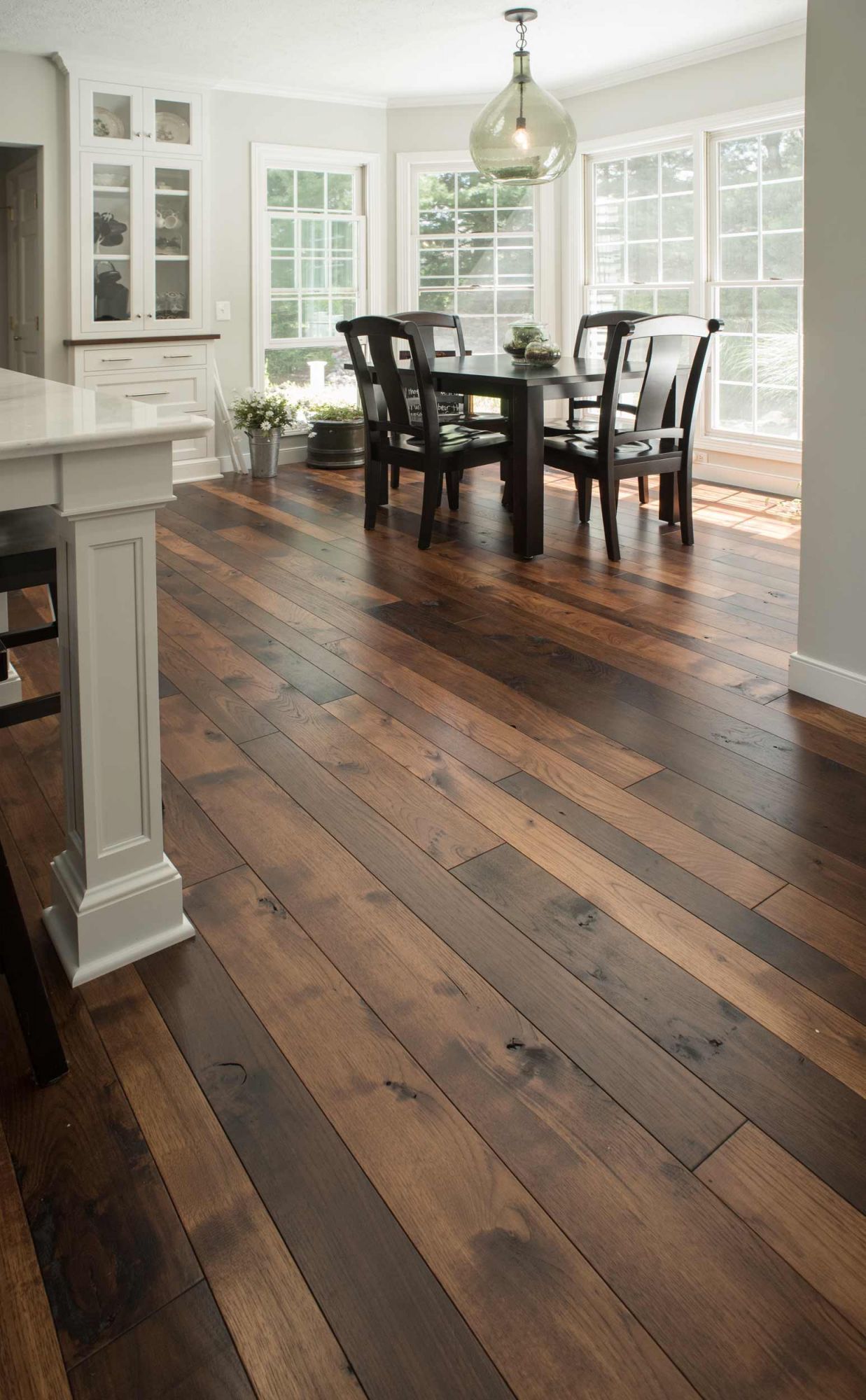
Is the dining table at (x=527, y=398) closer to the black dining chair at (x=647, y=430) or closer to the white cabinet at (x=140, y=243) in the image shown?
the black dining chair at (x=647, y=430)

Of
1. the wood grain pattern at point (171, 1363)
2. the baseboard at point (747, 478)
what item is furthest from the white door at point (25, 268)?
the wood grain pattern at point (171, 1363)

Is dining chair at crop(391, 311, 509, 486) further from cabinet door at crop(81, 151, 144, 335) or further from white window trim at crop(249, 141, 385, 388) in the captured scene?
cabinet door at crop(81, 151, 144, 335)

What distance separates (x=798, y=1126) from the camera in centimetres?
141

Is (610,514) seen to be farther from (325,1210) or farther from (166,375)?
(325,1210)

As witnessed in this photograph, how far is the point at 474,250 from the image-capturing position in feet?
23.6

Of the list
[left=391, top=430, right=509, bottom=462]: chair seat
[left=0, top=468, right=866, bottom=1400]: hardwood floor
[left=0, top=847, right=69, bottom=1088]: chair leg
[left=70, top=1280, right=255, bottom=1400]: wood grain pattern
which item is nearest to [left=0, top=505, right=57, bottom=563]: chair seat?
[left=0, top=468, right=866, bottom=1400]: hardwood floor

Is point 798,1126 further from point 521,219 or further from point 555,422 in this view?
point 521,219

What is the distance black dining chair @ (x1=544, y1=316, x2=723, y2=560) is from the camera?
13.9ft

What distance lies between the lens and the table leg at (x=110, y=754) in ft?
5.23

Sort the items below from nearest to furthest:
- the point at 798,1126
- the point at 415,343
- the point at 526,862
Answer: the point at 798,1126 < the point at 526,862 < the point at 415,343

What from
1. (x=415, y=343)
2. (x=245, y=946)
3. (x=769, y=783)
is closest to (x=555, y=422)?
(x=415, y=343)

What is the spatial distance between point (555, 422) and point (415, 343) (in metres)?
1.47

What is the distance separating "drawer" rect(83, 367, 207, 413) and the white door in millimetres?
427

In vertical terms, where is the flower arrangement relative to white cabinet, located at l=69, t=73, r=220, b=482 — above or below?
Answer: below
